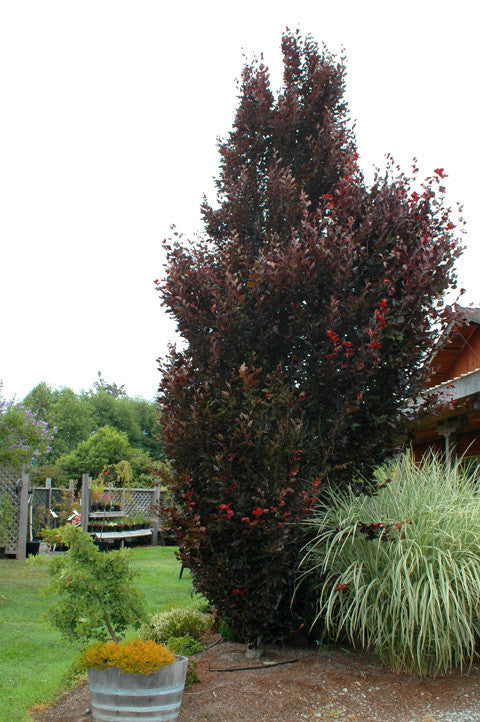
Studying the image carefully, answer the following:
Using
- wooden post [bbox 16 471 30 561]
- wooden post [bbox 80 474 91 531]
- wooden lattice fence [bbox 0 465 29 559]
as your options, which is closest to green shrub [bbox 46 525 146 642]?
wooden lattice fence [bbox 0 465 29 559]

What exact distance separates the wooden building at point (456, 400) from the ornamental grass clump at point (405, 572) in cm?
88

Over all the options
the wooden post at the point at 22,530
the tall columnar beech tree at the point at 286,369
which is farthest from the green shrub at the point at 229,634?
the wooden post at the point at 22,530

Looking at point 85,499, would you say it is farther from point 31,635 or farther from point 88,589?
point 88,589

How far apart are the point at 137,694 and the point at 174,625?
1.58 metres

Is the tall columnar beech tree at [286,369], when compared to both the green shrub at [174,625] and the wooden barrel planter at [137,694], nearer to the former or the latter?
the green shrub at [174,625]

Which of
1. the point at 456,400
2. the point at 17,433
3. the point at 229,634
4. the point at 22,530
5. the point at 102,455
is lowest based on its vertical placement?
the point at 22,530

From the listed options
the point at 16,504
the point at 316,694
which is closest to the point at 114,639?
the point at 316,694

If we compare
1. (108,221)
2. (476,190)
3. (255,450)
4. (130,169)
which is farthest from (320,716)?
(108,221)

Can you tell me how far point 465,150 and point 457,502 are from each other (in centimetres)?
413

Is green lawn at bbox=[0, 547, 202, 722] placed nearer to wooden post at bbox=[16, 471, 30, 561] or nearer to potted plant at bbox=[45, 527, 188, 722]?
potted plant at bbox=[45, 527, 188, 722]

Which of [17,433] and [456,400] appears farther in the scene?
[17,433]

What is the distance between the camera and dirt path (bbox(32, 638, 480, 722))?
3029 millimetres

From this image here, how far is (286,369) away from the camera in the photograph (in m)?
4.29

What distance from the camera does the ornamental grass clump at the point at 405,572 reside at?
3.27 metres
